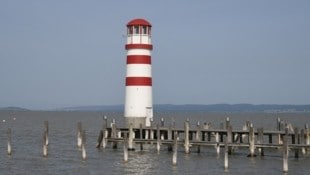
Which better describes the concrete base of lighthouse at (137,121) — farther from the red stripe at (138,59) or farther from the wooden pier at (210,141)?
the red stripe at (138,59)

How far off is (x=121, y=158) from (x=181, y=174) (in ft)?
29.5

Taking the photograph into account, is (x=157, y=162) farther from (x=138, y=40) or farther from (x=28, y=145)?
(x=28, y=145)

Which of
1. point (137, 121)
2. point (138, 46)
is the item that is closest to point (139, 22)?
point (138, 46)

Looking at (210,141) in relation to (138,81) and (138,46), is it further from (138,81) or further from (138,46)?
(138,46)

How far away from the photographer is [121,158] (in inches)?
1735

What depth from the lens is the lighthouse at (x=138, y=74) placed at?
1890 inches

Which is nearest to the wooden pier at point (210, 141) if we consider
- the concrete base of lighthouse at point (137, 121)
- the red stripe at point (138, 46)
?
the concrete base of lighthouse at point (137, 121)

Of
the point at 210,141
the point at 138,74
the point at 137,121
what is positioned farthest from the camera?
the point at 137,121

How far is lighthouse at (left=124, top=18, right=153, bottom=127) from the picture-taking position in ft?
157

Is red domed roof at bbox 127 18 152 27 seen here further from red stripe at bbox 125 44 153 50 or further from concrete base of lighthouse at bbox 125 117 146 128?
concrete base of lighthouse at bbox 125 117 146 128

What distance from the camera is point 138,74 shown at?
47906 mm

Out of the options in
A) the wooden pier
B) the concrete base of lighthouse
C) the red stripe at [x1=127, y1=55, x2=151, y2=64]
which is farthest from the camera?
→ the concrete base of lighthouse

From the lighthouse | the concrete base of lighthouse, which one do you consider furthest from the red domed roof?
the concrete base of lighthouse

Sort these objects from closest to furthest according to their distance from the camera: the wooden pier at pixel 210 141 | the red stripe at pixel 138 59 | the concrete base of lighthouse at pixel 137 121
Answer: the wooden pier at pixel 210 141 → the red stripe at pixel 138 59 → the concrete base of lighthouse at pixel 137 121
